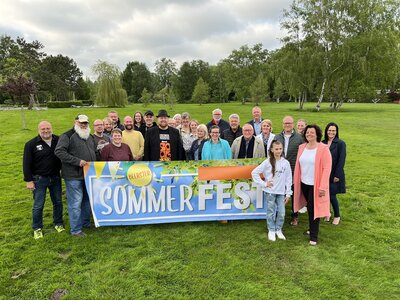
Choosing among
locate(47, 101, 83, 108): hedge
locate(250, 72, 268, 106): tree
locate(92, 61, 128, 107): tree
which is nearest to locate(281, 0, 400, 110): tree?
locate(250, 72, 268, 106): tree

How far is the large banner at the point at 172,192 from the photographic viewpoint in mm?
5098

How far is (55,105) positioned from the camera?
45.2 meters

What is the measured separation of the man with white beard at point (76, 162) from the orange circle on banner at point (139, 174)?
2.29ft

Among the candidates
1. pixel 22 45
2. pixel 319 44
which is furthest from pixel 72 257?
pixel 22 45

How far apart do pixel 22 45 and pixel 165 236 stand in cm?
6462

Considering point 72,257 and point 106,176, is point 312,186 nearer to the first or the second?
point 106,176

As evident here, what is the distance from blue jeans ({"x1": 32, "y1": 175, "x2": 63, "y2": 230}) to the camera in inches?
189

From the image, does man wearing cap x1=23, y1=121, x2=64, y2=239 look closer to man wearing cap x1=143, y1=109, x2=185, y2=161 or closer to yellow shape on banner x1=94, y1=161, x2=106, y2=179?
yellow shape on banner x1=94, y1=161, x2=106, y2=179

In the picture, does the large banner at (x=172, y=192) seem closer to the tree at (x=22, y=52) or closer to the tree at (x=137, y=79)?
the tree at (x=22, y=52)

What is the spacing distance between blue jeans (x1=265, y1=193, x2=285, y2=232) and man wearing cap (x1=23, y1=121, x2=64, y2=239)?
372 centimetres

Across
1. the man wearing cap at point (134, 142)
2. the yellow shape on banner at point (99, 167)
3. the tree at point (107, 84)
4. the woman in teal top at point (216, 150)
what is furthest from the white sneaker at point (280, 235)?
the tree at point (107, 84)

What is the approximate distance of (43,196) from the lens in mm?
4863

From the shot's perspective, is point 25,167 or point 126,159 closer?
point 25,167

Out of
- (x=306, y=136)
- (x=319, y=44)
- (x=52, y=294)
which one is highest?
(x=319, y=44)
